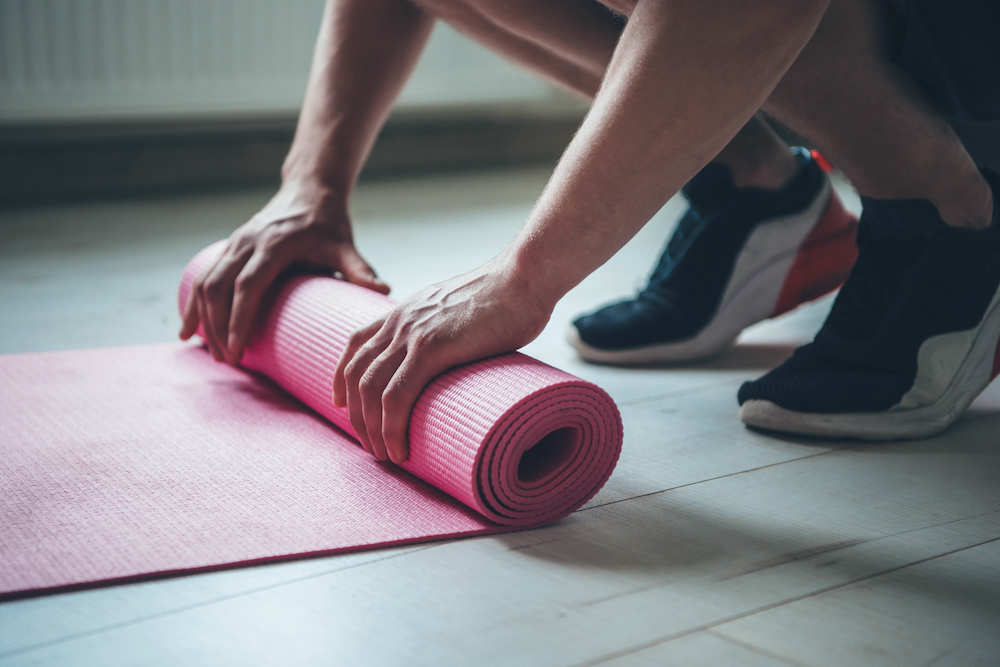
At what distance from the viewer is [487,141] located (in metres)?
4.10

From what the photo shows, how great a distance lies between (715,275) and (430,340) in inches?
27.2

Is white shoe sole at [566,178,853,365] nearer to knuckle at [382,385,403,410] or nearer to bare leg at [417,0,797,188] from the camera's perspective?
bare leg at [417,0,797,188]

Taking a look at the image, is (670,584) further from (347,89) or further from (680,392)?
(347,89)

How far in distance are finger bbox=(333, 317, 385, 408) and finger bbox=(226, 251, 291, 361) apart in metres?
0.30

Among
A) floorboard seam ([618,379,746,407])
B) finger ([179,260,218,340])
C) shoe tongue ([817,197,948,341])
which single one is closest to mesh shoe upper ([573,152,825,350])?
floorboard seam ([618,379,746,407])

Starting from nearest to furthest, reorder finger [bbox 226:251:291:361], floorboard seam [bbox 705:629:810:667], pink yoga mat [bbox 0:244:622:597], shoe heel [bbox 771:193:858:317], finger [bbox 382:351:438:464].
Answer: floorboard seam [bbox 705:629:810:667] → pink yoga mat [bbox 0:244:622:597] → finger [bbox 382:351:438:464] → finger [bbox 226:251:291:361] → shoe heel [bbox 771:193:858:317]

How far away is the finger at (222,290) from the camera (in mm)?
1310

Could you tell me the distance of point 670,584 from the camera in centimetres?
80

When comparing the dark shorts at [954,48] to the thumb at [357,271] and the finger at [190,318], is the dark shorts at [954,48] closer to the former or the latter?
the thumb at [357,271]

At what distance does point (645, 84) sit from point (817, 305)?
1194mm

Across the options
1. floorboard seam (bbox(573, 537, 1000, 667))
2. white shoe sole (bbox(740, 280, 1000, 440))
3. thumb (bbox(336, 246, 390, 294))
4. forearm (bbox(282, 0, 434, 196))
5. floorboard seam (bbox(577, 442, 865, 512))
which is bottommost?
floorboard seam (bbox(577, 442, 865, 512))

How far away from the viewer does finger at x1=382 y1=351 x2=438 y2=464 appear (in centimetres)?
95

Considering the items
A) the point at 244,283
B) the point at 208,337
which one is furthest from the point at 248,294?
the point at 208,337

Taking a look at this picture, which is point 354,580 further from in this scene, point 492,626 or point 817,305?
point 817,305
